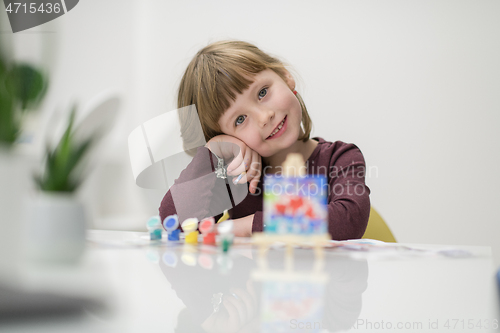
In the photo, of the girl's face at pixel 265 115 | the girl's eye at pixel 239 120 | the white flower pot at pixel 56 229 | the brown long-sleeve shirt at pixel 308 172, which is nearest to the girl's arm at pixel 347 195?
the brown long-sleeve shirt at pixel 308 172

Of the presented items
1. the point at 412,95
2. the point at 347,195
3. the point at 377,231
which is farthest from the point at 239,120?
the point at 412,95

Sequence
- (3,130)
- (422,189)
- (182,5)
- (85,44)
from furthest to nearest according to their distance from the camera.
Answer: (182,5), (422,189), (85,44), (3,130)

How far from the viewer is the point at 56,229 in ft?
0.82

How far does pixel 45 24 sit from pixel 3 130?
0.29 feet

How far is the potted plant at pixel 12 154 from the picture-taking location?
18cm

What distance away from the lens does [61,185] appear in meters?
0.23

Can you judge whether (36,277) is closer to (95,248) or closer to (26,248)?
(26,248)

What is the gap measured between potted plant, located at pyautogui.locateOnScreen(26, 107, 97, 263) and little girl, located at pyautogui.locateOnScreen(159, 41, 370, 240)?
531 millimetres

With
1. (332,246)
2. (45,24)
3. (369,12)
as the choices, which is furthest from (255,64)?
(369,12)

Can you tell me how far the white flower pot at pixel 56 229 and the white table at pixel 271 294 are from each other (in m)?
0.01

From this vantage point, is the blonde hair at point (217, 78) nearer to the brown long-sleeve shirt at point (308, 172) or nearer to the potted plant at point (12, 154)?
the brown long-sleeve shirt at point (308, 172)

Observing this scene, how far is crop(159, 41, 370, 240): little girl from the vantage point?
79 centimetres

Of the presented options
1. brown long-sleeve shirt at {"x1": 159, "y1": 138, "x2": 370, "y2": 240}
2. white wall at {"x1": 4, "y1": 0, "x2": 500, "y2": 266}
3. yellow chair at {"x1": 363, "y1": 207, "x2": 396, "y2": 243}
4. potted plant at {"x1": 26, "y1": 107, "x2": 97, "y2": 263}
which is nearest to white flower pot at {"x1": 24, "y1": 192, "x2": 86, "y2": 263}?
potted plant at {"x1": 26, "y1": 107, "x2": 97, "y2": 263}

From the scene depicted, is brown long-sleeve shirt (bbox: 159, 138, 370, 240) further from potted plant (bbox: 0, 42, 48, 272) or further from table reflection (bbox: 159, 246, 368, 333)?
potted plant (bbox: 0, 42, 48, 272)
